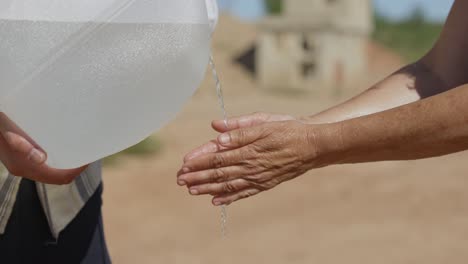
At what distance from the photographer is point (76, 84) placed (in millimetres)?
1644

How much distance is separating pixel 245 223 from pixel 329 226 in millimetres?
655

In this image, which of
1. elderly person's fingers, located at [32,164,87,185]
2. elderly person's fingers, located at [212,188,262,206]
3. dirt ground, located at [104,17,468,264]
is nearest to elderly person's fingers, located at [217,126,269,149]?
elderly person's fingers, located at [212,188,262,206]

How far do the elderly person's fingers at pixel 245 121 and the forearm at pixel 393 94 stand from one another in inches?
4.6

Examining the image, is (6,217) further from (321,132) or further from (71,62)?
(321,132)

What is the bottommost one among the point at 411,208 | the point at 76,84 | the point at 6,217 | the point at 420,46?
the point at 420,46

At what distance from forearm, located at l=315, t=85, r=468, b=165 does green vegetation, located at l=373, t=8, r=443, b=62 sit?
2331 centimetres

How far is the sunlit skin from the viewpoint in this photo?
6.07ft

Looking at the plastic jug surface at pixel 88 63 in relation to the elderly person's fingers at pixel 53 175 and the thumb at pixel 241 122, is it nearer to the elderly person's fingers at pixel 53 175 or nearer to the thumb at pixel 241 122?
the elderly person's fingers at pixel 53 175

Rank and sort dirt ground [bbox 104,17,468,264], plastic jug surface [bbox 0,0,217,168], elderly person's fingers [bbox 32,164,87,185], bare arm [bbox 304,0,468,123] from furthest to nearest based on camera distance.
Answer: dirt ground [bbox 104,17,468,264] → bare arm [bbox 304,0,468,123] → elderly person's fingers [bbox 32,164,87,185] → plastic jug surface [bbox 0,0,217,168]

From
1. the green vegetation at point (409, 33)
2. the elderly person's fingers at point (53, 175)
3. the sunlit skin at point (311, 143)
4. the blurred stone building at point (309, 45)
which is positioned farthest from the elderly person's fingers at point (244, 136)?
the green vegetation at point (409, 33)

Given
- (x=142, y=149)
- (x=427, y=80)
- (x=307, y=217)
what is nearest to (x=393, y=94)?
(x=427, y=80)

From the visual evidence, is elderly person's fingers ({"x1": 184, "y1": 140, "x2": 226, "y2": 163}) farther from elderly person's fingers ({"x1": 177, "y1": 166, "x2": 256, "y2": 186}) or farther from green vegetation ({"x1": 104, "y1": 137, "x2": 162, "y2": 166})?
green vegetation ({"x1": 104, "y1": 137, "x2": 162, "y2": 166})

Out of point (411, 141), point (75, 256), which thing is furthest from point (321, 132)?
point (75, 256)

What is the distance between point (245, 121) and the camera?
212cm
